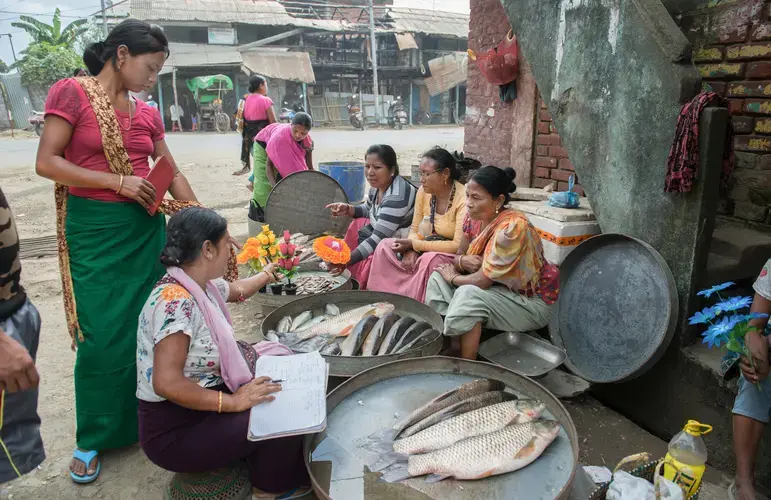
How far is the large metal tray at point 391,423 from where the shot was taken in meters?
1.95

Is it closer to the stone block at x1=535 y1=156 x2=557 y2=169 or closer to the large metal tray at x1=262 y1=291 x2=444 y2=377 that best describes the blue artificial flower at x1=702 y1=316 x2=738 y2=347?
the large metal tray at x1=262 y1=291 x2=444 y2=377

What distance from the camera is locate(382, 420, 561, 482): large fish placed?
1.99m

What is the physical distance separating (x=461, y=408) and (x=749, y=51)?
3.17 metres


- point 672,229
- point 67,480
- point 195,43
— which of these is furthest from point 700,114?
point 195,43

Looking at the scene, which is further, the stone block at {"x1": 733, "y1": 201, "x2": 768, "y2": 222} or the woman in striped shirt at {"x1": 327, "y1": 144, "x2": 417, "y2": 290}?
the woman in striped shirt at {"x1": 327, "y1": 144, "x2": 417, "y2": 290}

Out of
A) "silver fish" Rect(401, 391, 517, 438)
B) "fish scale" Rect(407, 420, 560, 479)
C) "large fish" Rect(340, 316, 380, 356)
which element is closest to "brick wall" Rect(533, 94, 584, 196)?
"large fish" Rect(340, 316, 380, 356)

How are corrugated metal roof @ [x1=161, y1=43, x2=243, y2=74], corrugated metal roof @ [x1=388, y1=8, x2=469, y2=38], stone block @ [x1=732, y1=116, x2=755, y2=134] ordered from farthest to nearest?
corrugated metal roof @ [x1=388, y1=8, x2=469, y2=38], corrugated metal roof @ [x1=161, y1=43, x2=243, y2=74], stone block @ [x1=732, y1=116, x2=755, y2=134]

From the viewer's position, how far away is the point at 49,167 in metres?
2.45

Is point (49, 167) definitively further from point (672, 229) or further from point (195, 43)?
point (195, 43)

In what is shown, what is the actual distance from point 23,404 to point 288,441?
1028 millimetres

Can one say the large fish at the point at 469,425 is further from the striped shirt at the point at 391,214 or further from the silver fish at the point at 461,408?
the striped shirt at the point at 391,214

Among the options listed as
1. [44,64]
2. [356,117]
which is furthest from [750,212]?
[44,64]

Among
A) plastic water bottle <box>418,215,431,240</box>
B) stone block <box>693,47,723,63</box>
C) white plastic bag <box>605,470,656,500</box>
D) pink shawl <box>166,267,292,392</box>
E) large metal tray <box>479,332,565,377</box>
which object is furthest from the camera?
plastic water bottle <box>418,215,431,240</box>

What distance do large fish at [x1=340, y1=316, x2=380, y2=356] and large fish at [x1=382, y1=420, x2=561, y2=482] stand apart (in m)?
1.02
